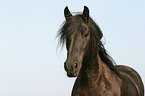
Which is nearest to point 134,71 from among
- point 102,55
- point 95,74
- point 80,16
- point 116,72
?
point 116,72

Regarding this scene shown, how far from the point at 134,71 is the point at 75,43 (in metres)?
A: 4.38

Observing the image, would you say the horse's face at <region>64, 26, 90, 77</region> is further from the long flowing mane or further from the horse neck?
the horse neck

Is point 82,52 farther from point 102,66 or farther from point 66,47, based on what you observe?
point 102,66

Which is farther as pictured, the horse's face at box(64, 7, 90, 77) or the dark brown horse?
the dark brown horse

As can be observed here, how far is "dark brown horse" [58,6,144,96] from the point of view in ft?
16.9

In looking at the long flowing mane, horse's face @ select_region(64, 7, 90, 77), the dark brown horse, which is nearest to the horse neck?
the dark brown horse

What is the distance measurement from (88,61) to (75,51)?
667mm

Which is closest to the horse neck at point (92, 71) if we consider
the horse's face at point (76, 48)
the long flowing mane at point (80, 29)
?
the long flowing mane at point (80, 29)

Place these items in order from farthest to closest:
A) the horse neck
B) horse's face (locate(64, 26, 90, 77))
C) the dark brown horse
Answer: the horse neck < the dark brown horse < horse's face (locate(64, 26, 90, 77))

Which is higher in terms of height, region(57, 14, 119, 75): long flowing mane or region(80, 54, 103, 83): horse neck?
region(57, 14, 119, 75): long flowing mane

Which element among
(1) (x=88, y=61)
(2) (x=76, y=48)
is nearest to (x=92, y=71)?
(1) (x=88, y=61)

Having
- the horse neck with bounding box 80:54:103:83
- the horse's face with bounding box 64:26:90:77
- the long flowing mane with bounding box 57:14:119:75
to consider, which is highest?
the long flowing mane with bounding box 57:14:119:75

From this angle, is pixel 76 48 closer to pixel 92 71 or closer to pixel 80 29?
pixel 80 29

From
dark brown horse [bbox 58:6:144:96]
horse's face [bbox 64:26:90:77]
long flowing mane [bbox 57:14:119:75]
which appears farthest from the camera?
long flowing mane [bbox 57:14:119:75]
